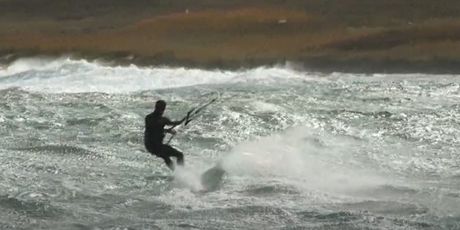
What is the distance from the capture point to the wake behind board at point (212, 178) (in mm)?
14825

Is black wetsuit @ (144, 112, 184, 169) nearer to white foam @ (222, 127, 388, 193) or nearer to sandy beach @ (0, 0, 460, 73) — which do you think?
white foam @ (222, 127, 388, 193)

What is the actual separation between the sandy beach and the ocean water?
2394mm

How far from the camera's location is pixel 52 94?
27.2 m

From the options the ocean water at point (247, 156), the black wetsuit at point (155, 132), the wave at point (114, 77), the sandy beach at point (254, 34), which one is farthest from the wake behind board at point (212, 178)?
the sandy beach at point (254, 34)

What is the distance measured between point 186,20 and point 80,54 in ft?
15.8

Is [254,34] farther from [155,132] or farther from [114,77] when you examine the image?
[155,132]

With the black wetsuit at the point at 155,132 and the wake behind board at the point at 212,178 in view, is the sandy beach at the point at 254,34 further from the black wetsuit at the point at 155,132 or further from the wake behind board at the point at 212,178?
the black wetsuit at the point at 155,132

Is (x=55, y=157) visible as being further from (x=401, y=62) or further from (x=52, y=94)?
(x=401, y=62)

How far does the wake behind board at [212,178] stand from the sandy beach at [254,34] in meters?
15.2

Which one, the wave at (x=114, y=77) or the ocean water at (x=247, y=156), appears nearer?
the ocean water at (x=247, y=156)

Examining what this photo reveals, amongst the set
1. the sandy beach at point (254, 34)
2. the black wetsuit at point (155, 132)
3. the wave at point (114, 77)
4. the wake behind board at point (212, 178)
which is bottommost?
the wake behind board at point (212, 178)

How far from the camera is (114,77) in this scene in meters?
31.0

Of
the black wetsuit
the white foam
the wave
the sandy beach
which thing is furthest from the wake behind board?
the sandy beach

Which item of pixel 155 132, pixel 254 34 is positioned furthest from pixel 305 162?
pixel 254 34
